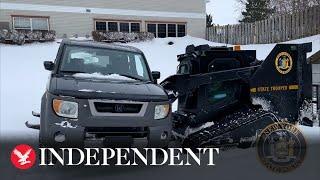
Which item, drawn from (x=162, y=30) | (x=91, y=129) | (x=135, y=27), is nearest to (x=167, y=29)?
(x=162, y=30)

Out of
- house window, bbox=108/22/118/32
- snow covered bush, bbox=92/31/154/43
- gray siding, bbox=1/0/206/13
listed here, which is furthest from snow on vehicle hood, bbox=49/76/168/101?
house window, bbox=108/22/118/32

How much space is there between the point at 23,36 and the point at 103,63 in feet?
59.5

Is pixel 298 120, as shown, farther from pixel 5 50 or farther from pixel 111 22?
pixel 111 22

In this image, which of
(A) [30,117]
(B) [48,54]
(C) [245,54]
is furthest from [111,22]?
(C) [245,54]

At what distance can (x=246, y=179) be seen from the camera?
5.50 meters

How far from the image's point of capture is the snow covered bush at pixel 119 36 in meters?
25.6

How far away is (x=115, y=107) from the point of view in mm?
5594

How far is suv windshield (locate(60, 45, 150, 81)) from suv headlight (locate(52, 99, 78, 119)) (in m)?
1.09

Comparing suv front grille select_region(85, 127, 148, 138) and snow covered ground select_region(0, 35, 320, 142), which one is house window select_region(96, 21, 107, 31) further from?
suv front grille select_region(85, 127, 148, 138)

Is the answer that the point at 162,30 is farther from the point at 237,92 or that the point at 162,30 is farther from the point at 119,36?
the point at 237,92

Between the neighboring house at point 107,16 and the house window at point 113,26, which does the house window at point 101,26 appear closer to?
the neighboring house at point 107,16

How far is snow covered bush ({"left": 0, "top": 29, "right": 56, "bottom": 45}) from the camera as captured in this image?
76.5 feet

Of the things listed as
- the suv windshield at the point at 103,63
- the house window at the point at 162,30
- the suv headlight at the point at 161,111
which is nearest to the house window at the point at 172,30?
the house window at the point at 162,30

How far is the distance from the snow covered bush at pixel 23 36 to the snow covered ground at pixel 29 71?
379 millimetres
